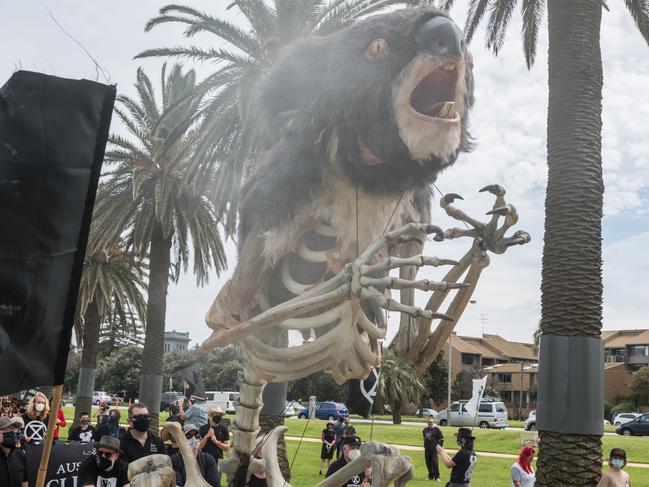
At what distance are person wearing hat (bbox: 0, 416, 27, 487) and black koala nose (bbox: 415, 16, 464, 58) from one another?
4.92 metres

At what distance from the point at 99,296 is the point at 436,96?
19802mm

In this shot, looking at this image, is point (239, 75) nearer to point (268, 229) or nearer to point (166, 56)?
point (166, 56)

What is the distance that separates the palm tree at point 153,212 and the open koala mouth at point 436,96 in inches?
472

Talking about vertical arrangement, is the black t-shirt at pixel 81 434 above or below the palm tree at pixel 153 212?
below

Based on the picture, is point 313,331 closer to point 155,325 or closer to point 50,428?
point 50,428

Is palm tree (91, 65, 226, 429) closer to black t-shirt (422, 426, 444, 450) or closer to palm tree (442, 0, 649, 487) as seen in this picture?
black t-shirt (422, 426, 444, 450)

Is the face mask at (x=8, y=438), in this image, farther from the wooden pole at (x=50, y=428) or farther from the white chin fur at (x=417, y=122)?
the white chin fur at (x=417, y=122)

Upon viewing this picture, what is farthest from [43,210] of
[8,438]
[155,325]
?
[155,325]

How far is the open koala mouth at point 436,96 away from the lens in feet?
14.2

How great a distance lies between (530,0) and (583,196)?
4.47 meters

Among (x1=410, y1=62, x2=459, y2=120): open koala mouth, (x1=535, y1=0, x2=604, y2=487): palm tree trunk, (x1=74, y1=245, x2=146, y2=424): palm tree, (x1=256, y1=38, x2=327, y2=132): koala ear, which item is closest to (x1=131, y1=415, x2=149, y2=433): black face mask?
(x1=256, y1=38, x2=327, y2=132): koala ear

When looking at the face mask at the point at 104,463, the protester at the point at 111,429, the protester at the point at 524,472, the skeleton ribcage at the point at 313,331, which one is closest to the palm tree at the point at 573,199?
the protester at the point at 524,472

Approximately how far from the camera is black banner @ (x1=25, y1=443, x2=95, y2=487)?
6953 mm

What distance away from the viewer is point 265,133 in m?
5.37
